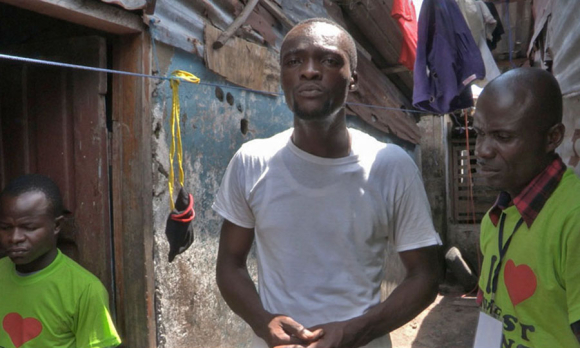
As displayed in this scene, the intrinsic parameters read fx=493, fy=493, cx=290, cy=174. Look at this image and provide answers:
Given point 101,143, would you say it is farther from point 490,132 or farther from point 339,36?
point 490,132

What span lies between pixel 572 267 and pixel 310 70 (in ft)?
3.01

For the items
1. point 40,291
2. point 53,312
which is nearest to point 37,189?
point 40,291

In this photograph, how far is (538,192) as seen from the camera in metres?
1.54

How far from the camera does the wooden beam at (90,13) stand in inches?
91.7

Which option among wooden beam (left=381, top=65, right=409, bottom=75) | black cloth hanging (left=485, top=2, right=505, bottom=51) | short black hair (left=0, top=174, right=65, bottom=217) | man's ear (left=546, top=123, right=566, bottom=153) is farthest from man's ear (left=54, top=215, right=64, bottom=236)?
wooden beam (left=381, top=65, right=409, bottom=75)

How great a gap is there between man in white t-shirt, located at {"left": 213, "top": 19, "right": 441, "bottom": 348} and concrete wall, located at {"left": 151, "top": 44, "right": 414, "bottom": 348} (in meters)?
1.58

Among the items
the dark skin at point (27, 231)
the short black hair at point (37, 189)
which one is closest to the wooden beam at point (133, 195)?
the short black hair at point (37, 189)

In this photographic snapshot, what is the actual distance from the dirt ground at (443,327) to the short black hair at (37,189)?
4.53 m

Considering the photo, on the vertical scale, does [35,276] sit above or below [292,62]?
below

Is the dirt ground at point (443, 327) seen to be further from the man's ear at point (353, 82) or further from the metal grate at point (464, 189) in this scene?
the man's ear at point (353, 82)

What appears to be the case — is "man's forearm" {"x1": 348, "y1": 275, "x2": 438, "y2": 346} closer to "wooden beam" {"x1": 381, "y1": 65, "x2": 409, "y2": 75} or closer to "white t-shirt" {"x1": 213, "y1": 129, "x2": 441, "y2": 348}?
"white t-shirt" {"x1": 213, "y1": 129, "x2": 441, "y2": 348}

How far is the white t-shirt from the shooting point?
145 cm

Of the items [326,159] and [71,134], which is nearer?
[326,159]

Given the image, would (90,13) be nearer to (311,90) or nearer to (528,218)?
(311,90)
